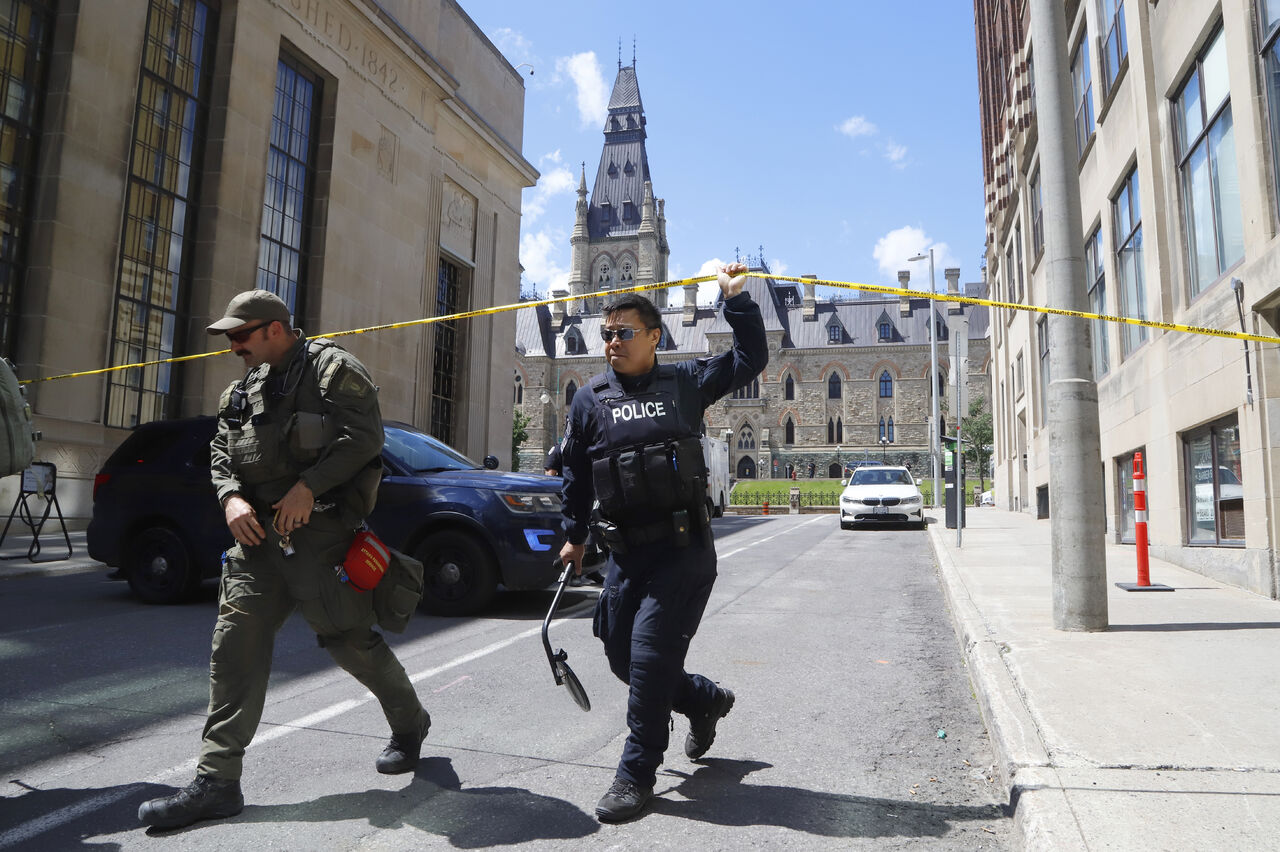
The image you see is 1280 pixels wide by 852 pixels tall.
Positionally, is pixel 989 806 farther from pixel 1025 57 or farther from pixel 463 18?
pixel 463 18

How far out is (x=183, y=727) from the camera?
13.9ft

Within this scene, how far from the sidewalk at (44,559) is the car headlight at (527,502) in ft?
22.4

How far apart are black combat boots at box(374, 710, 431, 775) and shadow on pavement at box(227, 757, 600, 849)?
133 millimetres

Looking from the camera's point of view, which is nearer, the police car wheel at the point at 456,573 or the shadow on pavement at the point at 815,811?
the shadow on pavement at the point at 815,811

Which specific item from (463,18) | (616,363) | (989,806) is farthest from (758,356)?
(463,18)

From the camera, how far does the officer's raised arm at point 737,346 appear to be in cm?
338

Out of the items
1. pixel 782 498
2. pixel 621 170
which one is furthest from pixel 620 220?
pixel 782 498

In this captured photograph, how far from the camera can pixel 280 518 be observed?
3.09 meters

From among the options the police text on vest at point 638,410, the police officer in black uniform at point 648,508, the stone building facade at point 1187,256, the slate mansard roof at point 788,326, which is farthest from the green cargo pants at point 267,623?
the slate mansard roof at point 788,326

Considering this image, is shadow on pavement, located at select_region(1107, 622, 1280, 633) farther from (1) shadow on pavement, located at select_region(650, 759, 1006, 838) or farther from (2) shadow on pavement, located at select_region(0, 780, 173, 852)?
(2) shadow on pavement, located at select_region(0, 780, 173, 852)

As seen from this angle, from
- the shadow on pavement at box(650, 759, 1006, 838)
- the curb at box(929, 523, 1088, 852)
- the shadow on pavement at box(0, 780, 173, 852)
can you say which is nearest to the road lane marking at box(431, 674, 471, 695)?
the shadow on pavement at box(0, 780, 173, 852)

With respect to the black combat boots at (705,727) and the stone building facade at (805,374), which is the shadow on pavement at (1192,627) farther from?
the stone building facade at (805,374)

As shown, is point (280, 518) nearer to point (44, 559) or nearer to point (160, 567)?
point (160, 567)

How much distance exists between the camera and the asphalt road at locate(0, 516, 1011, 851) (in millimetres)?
2943
